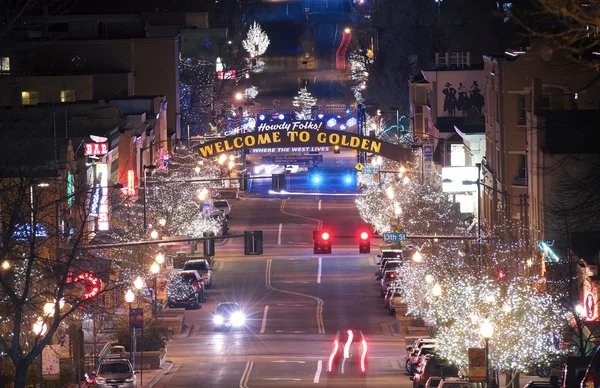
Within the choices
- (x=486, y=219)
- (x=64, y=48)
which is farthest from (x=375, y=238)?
(x=64, y=48)

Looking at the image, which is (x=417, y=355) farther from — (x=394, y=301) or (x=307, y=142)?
(x=307, y=142)

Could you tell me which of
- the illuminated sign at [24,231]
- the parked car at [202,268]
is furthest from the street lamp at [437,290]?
the parked car at [202,268]

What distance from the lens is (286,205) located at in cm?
11431

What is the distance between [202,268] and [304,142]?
14318 millimetres

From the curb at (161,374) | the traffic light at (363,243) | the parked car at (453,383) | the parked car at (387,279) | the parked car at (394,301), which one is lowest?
the curb at (161,374)

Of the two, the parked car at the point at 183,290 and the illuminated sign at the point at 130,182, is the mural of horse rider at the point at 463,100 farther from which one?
the parked car at the point at 183,290

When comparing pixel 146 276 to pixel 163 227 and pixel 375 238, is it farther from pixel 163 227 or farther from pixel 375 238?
pixel 375 238

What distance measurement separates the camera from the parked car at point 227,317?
6694cm

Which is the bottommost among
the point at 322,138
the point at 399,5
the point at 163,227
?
the point at 163,227

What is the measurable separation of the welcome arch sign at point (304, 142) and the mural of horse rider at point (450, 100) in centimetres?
1178

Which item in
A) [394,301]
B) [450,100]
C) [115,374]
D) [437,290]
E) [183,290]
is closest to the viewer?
[115,374]

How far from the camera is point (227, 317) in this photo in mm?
67000

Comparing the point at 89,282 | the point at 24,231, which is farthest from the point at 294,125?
the point at 89,282

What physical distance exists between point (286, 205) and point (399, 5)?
41.4m
